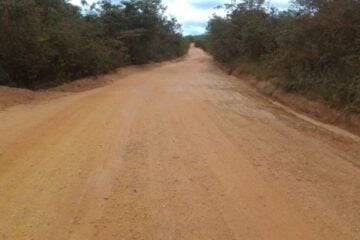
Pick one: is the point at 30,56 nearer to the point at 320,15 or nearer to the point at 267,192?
the point at 320,15

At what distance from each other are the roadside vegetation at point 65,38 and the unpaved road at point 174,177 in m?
5.97

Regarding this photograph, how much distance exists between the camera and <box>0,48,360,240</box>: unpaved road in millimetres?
4773

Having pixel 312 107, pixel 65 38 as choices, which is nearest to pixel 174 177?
pixel 312 107

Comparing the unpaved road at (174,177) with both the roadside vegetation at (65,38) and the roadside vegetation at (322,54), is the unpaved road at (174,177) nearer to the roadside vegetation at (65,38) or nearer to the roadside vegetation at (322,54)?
the roadside vegetation at (322,54)

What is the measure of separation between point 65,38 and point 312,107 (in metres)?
10.8

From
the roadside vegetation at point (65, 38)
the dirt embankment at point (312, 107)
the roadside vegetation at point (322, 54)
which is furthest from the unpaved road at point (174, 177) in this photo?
the roadside vegetation at point (65, 38)

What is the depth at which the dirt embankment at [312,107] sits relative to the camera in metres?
10.9

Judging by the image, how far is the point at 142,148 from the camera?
775 centimetres

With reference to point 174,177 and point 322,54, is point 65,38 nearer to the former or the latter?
point 322,54

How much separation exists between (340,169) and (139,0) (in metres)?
27.0

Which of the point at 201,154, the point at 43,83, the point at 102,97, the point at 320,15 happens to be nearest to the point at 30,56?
the point at 43,83

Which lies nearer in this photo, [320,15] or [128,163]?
[128,163]

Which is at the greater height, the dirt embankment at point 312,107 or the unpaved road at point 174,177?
the unpaved road at point 174,177

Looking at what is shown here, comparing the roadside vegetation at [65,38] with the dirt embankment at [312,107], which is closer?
the dirt embankment at [312,107]
